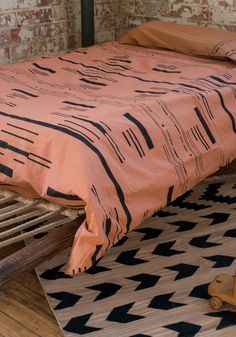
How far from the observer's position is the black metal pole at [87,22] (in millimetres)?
3773

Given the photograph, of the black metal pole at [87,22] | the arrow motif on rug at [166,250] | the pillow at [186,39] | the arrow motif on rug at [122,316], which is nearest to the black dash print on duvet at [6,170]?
the arrow motif on rug at [122,316]

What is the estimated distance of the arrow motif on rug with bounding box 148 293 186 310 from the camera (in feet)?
6.69

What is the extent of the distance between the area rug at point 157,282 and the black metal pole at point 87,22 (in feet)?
5.11

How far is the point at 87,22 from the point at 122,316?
2385mm

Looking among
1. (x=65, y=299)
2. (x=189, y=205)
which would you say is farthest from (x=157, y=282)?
(x=189, y=205)

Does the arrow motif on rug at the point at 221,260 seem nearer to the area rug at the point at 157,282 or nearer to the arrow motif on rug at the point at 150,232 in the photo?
the area rug at the point at 157,282

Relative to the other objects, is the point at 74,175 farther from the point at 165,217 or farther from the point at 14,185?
the point at 165,217

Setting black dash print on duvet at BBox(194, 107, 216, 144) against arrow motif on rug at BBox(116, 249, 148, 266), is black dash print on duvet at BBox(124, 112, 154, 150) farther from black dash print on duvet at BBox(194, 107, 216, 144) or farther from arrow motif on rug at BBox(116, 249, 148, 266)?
arrow motif on rug at BBox(116, 249, 148, 266)

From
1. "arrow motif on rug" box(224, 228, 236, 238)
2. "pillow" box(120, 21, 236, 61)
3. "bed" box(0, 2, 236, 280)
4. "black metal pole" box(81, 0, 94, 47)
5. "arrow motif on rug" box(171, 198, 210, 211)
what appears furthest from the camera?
"black metal pole" box(81, 0, 94, 47)

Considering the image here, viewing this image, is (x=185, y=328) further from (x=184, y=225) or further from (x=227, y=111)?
(x=227, y=111)

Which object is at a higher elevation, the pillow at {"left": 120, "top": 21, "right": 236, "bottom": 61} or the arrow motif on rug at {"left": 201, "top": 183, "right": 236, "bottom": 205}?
the pillow at {"left": 120, "top": 21, "right": 236, "bottom": 61}

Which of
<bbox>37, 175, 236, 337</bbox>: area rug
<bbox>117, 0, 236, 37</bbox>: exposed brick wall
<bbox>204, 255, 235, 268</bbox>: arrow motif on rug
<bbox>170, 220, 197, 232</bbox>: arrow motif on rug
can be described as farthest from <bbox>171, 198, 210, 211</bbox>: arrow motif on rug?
<bbox>117, 0, 236, 37</bbox>: exposed brick wall

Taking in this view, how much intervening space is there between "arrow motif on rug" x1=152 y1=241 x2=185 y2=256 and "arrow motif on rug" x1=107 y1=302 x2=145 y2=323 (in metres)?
0.43

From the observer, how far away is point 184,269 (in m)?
2.29
